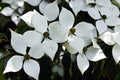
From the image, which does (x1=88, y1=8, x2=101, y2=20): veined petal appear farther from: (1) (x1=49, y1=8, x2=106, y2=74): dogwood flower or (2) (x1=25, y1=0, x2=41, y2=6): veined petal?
(2) (x1=25, y1=0, x2=41, y2=6): veined petal

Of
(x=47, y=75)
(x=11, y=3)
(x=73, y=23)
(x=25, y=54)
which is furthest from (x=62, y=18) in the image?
(x=11, y=3)

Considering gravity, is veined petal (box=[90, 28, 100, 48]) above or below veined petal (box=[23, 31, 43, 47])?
below

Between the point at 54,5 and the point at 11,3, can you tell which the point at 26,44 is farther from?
the point at 11,3

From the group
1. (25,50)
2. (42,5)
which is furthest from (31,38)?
(42,5)

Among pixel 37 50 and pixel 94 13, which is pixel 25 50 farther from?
pixel 94 13

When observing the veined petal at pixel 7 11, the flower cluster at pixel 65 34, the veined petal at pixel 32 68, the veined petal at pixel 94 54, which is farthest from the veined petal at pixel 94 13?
the veined petal at pixel 7 11

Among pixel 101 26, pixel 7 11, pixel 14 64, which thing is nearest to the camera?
pixel 14 64

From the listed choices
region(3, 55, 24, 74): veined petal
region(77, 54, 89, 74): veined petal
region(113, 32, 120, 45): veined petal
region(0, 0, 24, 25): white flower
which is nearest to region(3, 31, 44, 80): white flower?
region(3, 55, 24, 74): veined petal

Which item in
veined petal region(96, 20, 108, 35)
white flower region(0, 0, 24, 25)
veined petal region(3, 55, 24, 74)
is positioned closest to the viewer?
veined petal region(3, 55, 24, 74)
